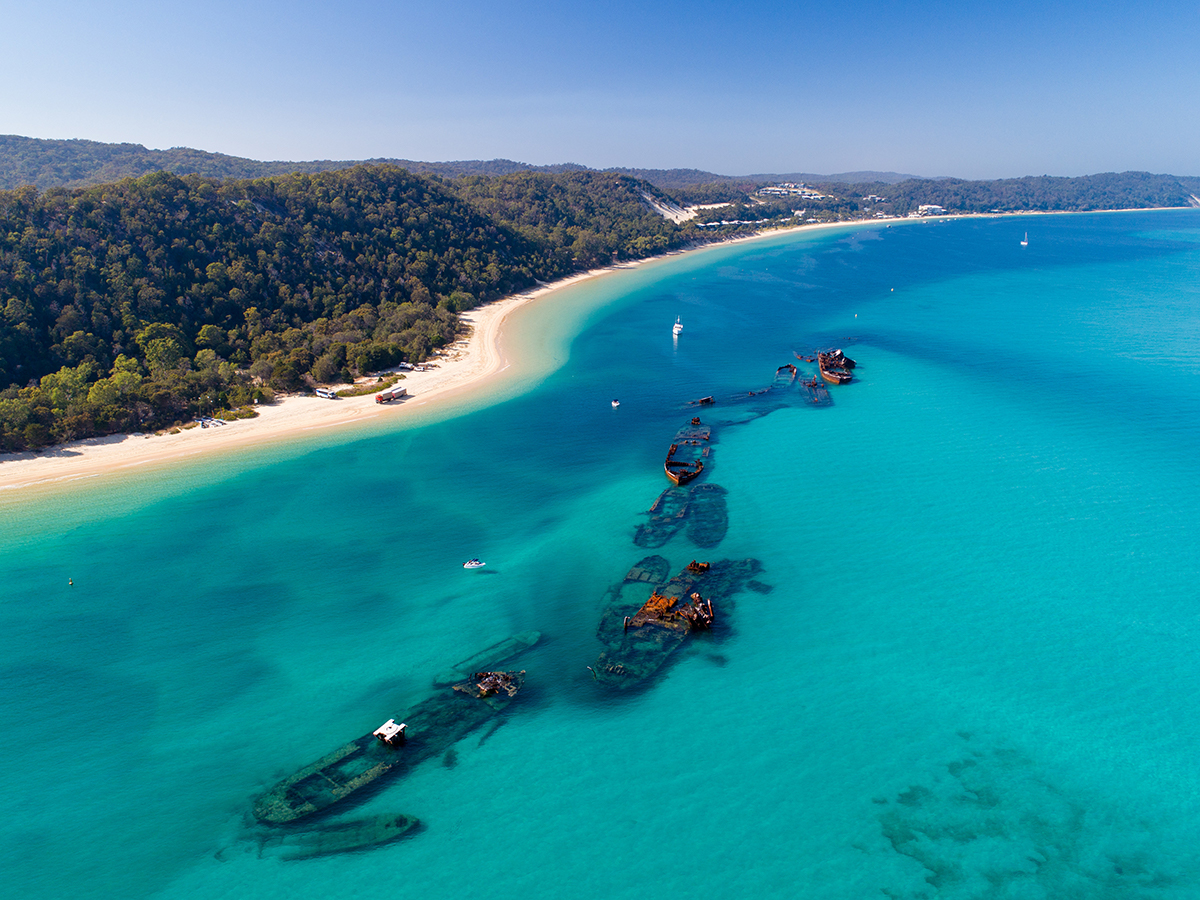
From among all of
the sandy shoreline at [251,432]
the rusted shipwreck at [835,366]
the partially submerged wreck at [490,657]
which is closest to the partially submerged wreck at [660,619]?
the partially submerged wreck at [490,657]

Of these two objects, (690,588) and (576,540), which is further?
(576,540)

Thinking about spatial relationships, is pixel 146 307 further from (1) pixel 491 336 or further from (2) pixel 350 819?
(2) pixel 350 819

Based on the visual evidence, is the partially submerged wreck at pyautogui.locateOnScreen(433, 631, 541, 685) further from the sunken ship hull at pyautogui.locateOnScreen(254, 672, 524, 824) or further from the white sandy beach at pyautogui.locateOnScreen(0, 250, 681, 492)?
the white sandy beach at pyautogui.locateOnScreen(0, 250, 681, 492)

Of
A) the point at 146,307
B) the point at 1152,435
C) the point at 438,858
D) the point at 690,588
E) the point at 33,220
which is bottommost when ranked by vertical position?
the point at 438,858

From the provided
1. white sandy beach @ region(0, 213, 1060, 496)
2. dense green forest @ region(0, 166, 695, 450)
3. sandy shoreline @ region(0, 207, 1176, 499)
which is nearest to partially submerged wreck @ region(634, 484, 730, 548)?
sandy shoreline @ region(0, 207, 1176, 499)

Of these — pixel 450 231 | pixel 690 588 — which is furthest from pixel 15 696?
pixel 450 231

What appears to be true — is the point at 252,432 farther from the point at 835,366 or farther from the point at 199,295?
the point at 835,366

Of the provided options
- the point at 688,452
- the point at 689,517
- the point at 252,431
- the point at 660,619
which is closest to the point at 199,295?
the point at 252,431
